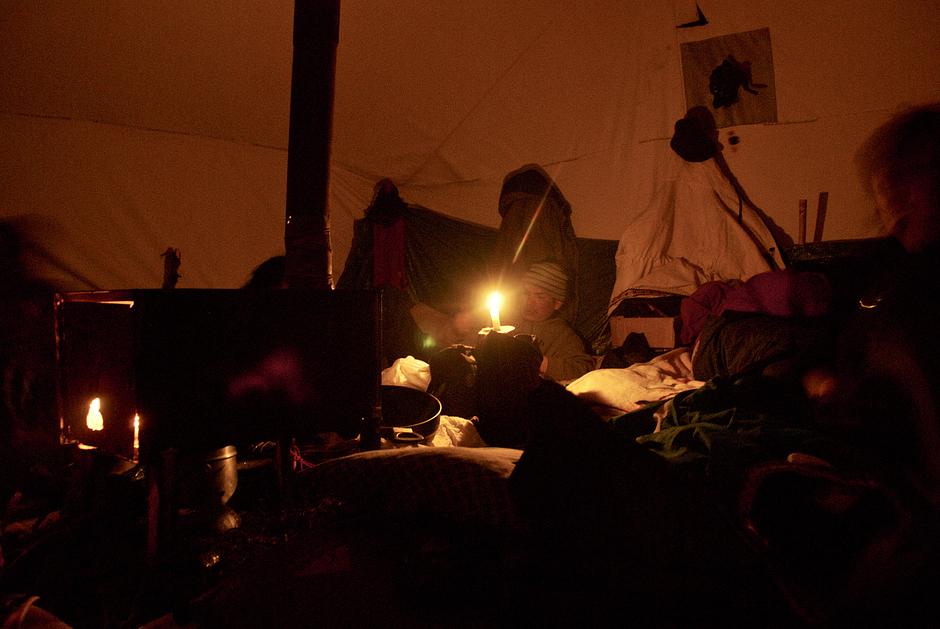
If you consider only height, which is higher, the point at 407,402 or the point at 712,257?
the point at 712,257

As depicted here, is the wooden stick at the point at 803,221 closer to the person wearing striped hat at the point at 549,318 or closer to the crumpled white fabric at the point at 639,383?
the crumpled white fabric at the point at 639,383

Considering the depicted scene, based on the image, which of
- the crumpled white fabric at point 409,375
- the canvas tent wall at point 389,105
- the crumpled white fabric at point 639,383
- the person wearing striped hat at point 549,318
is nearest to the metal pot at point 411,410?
the crumpled white fabric at point 409,375

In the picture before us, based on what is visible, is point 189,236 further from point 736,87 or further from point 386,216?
point 736,87

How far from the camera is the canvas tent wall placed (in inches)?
94.0

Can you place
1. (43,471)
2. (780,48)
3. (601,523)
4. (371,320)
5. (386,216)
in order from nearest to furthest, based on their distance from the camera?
(601,523) < (371,320) < (43,471) < (780,48) < (386,216)

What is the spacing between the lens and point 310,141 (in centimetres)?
177

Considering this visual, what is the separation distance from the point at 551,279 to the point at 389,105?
1.65 metres

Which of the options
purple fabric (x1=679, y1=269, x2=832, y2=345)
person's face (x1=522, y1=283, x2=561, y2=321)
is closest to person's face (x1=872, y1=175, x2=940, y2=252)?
purple fabric (x1=679, y1=269, x2=832, y2=345)

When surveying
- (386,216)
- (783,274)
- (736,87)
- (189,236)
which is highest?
(736,87)

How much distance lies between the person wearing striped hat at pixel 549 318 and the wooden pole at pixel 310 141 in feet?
6.10

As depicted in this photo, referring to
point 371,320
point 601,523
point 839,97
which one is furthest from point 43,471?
point 839,97

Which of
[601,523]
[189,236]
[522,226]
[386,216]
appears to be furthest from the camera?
[386,216]

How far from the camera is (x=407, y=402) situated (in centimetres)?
206

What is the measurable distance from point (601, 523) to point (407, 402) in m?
1.34
